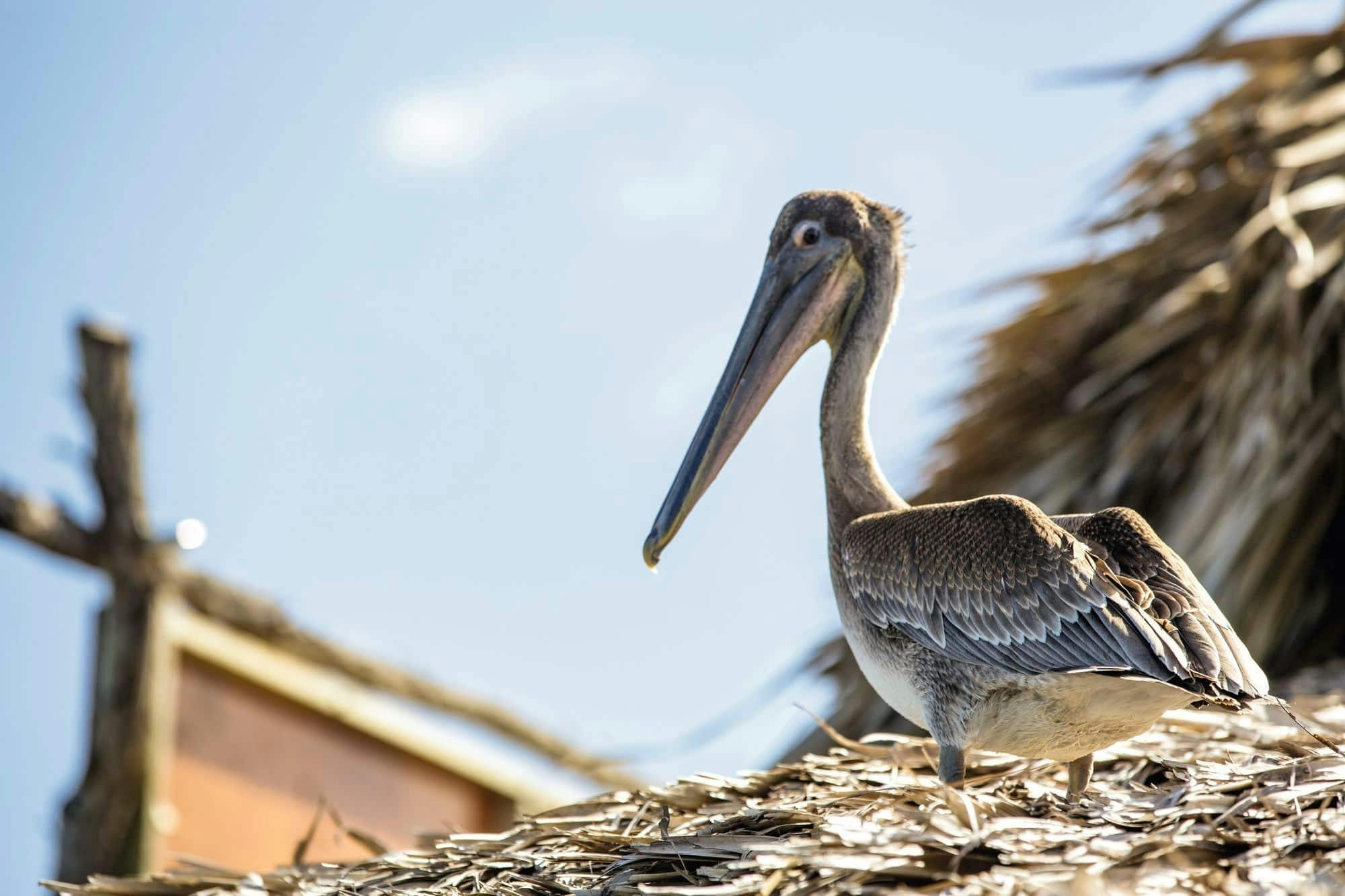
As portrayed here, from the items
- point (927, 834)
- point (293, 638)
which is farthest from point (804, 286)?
point (293, 638)

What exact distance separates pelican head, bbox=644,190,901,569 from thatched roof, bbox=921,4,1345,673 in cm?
193

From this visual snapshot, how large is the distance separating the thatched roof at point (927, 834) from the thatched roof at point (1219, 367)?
143 centimetres

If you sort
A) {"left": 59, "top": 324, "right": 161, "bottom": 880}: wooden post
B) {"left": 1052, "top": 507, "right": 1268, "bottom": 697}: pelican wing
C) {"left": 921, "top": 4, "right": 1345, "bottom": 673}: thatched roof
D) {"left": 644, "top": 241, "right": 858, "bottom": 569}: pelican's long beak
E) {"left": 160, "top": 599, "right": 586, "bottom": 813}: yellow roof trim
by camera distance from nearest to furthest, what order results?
{"left": 1052, "top": 507, "right": 1268, "bottom": 697}: pelican wing → {"left": 644, "top": 241, "right": 858, "bottom": 569}: pelican's long beak → {"left": 921, "top": 4, "right": 1345, "bottom": 673}: thatched roof → {"left": 59, "top": 324, "right": 161, "bottom": 880}: wooden post → {"left": 160, "top": 599, "right": 586, "bottom": 813}: yellow roof trim

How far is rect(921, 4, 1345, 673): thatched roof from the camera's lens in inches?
193

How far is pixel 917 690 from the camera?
2920 millimetres

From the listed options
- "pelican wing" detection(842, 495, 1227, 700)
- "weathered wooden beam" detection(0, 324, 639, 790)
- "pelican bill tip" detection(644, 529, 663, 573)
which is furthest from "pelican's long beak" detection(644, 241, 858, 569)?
"weathered wooden beam" detection(0, 324, 639, 790)

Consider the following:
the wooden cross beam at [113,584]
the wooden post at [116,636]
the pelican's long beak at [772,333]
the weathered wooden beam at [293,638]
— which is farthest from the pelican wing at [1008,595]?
the wooden post at [116,636]

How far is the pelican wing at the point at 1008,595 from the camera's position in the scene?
2590mm

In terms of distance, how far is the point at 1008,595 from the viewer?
277 centimetres

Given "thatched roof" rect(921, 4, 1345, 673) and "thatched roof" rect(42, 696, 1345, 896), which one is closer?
"thatched roof" rect(42, 696, 1345, 896)

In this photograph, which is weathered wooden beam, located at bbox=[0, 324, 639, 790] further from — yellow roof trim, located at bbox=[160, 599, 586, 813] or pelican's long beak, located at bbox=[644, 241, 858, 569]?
pelican's long beak, located at bbox=[644, 241, 858, 569]

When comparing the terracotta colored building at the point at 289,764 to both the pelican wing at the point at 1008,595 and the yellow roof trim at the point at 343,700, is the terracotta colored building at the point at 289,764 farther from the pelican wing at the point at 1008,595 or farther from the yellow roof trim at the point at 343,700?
the pelican wing at the point at 1008,595

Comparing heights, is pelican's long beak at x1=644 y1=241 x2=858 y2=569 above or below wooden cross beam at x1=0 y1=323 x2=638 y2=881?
below

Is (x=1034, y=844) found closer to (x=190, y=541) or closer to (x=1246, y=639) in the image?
(x=1246, y=639)
